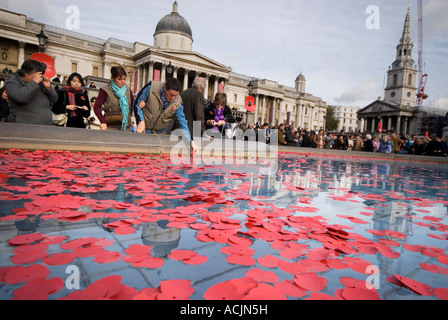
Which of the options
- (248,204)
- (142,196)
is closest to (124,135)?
(142,196)

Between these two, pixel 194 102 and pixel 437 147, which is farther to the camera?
pixel 437 147

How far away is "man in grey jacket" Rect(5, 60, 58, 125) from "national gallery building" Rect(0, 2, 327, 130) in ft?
82.1

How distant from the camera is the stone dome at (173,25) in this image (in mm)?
46787

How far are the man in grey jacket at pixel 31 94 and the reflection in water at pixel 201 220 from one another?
2.19 metres

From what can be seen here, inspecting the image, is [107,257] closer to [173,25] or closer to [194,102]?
[194,102]

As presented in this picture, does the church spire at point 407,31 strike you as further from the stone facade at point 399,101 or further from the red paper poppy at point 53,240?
the red paper poppy at point 53,240

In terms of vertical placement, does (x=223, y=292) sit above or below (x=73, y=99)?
below

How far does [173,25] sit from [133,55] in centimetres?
936

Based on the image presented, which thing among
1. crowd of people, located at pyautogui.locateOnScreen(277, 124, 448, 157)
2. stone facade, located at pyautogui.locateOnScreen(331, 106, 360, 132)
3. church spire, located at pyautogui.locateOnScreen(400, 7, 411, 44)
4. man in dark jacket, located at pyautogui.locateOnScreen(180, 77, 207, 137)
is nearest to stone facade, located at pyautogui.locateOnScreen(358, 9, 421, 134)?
church spire, located at pyautogui.locateOnScreen(400, 7, 411, 44)

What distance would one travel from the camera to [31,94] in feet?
17.0

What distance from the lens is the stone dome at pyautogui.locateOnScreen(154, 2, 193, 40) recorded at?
46787 millimetres

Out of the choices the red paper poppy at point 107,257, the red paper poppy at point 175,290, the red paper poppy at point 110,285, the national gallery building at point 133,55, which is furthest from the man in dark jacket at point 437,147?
the red paper poppy at point 110,285

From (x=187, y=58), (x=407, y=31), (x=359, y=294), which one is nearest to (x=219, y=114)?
(x=359, y=294)
